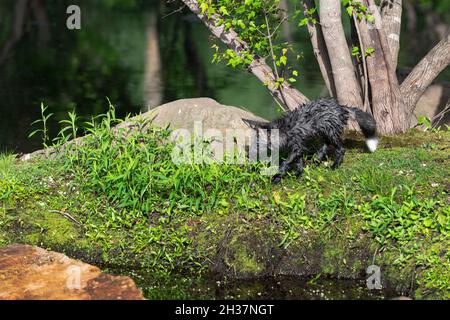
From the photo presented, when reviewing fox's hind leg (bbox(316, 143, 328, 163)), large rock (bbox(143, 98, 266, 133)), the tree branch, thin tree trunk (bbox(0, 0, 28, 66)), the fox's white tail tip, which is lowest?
fox's hind leg (bbox(316, 143, 328, 163))

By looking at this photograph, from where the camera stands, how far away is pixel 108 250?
7539 millimetres

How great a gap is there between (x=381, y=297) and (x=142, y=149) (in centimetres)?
294

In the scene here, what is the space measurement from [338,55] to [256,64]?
998 millimetres

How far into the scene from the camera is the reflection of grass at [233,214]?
723 cm

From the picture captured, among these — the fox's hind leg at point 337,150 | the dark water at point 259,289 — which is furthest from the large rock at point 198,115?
the dark water at point 259,289

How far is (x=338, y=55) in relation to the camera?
30.9 ft

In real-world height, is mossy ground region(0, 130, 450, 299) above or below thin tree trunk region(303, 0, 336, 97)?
below

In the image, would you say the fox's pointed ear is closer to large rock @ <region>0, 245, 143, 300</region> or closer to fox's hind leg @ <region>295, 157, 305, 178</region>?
fox's hind leg @ <region>295, 157, 305, 178</region>

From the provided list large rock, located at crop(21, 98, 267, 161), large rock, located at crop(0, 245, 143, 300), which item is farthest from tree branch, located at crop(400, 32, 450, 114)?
large rock, located at crop(0, 245, 143, 300)

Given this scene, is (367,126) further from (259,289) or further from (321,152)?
(259,289)

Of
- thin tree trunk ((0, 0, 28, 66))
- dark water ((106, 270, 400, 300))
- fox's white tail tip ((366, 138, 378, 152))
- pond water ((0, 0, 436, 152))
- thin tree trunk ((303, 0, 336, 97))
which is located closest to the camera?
dark water ((106, 270, 400, 300))

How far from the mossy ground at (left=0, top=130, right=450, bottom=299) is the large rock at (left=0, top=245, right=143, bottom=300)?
704mm

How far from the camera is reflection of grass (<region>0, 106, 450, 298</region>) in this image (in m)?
7.23

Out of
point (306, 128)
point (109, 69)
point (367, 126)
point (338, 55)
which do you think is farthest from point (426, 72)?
point (109, 69)
